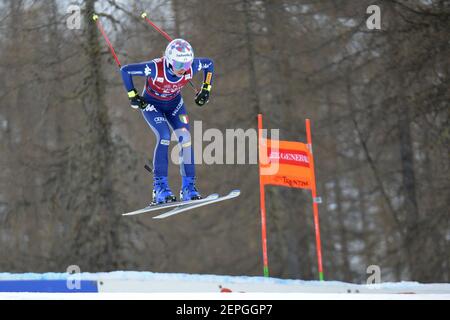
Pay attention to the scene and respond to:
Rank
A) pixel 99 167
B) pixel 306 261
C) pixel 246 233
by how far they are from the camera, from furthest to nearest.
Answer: pixel 246 233
pixel 306 261
pixel 99 167

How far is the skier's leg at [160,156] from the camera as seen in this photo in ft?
33.3

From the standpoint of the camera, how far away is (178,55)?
31.1ft

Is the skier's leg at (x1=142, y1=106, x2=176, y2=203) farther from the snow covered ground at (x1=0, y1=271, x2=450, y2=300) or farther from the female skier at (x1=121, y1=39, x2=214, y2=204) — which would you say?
the snow covered ground at (x1=0, y1=271, x2=450, y2=300)

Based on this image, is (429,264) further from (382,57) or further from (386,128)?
(382,57)

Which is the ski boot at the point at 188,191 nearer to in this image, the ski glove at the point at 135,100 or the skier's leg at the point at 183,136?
the skier's leg at the point at 183,136

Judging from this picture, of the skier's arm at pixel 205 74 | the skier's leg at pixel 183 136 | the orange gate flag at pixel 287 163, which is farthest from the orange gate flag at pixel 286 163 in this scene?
the skier's arm at pixel 205 74

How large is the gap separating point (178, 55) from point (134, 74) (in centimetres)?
60

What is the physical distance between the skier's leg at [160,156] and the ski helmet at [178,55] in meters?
0.91

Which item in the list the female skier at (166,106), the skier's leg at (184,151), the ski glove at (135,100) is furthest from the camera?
the skier's leg at (184,151)

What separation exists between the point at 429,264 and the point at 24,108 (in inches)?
424

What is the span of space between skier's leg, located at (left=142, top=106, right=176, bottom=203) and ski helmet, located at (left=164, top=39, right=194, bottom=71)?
35.6 inches

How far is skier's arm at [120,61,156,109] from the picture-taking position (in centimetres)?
957

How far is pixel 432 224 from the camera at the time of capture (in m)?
17.7
